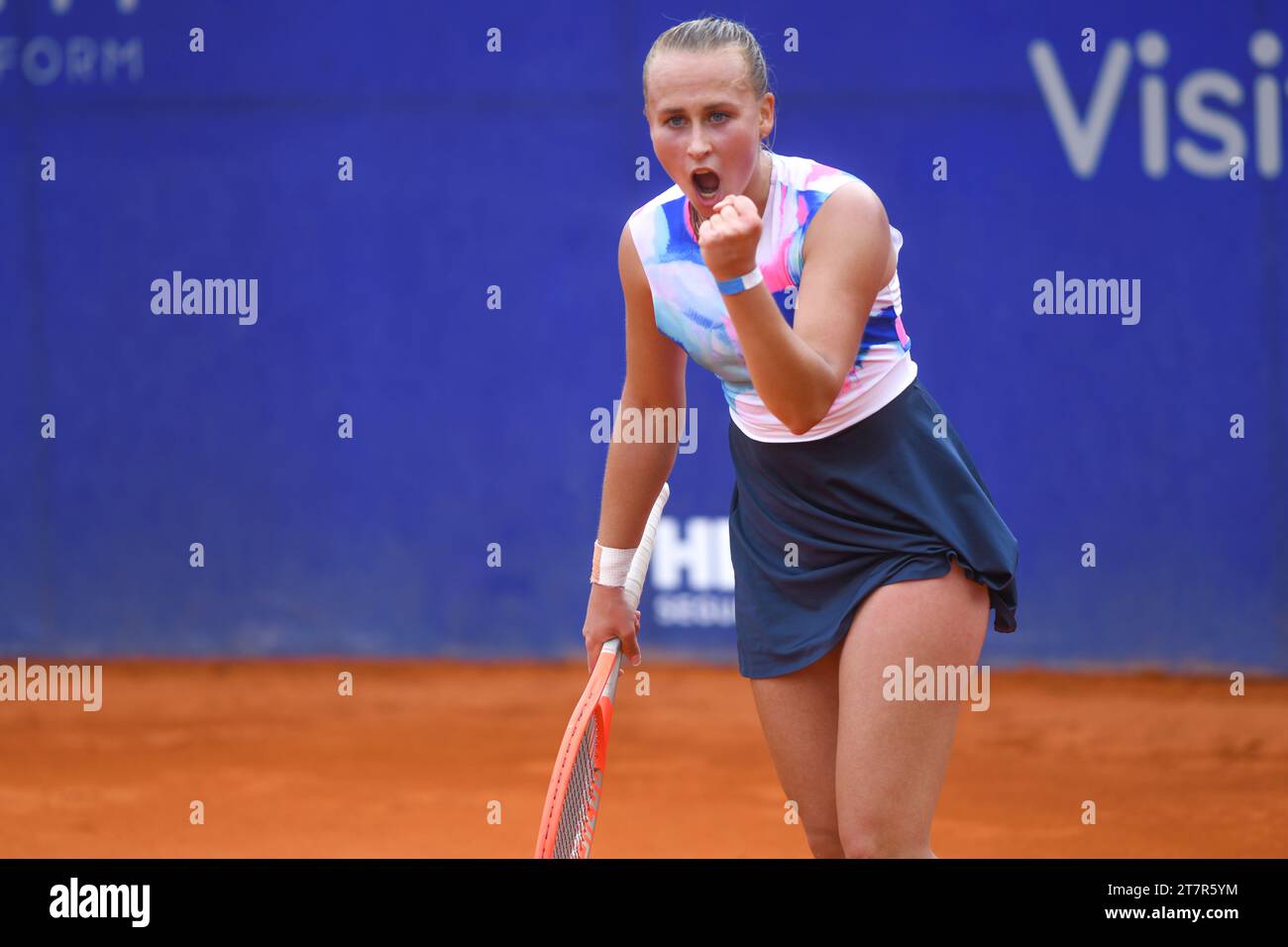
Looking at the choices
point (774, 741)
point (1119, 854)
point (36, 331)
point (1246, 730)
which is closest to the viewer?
point (774, 741)

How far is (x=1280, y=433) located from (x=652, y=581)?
8.91ft

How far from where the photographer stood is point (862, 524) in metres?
2.35

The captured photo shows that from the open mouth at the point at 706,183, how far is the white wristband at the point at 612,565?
0.75 metres

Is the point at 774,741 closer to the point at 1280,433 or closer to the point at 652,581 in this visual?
the point at 652,581

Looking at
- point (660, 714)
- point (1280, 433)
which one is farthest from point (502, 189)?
point (1280, 433)

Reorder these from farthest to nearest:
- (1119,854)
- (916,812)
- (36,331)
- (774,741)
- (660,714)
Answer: (36,331) < (660,714) < (1119,854) < (774,741) < (916,812)

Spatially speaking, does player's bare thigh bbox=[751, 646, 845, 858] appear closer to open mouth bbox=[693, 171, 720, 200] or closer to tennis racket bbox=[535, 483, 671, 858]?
tennis racket bbox=[535, 483, 671, 858]

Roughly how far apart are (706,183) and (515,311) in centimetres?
466

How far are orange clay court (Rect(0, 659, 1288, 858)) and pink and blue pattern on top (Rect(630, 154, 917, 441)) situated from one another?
2.14 meters

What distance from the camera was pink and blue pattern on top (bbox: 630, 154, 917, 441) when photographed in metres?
2.31

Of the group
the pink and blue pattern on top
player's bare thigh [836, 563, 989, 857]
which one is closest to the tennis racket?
the pink and blue pattern on top

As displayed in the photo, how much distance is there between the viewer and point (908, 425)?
2.37m

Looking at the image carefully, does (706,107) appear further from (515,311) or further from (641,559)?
(515,311)

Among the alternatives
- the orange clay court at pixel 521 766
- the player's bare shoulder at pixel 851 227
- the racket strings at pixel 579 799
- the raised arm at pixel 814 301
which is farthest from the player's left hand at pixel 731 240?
the orange clay court at pixel 521 766
